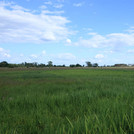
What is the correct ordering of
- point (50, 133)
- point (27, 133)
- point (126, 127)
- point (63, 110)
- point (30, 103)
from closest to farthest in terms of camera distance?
point (126, 127)
point (50, 133)
point (27, 133)
point (63, 110)
point (30, 103)

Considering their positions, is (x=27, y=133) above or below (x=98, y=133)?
below

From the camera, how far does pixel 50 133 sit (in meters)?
2.09

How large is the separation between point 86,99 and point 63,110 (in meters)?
1.20

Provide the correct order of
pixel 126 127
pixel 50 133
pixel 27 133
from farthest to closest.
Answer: pixel 27 133 → pixel 50 133 → pixel 126 127

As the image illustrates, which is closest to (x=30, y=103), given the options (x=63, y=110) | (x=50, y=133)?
(x=63, y=110)

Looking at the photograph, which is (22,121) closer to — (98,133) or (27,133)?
(27,133)

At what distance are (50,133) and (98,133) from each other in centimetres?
79

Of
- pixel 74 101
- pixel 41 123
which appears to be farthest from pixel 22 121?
pixel 74 101

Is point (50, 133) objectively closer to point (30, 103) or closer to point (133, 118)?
point (133, 118)

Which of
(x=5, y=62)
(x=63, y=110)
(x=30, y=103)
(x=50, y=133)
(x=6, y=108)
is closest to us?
(x=50, y=133)

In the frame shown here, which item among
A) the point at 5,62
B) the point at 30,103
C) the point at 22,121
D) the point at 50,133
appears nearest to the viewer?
the point at 50,133

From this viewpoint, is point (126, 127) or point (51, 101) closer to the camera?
point (126, 127)

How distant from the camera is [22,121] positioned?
3086 mm

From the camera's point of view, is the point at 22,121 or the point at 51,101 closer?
the point at 22,121
